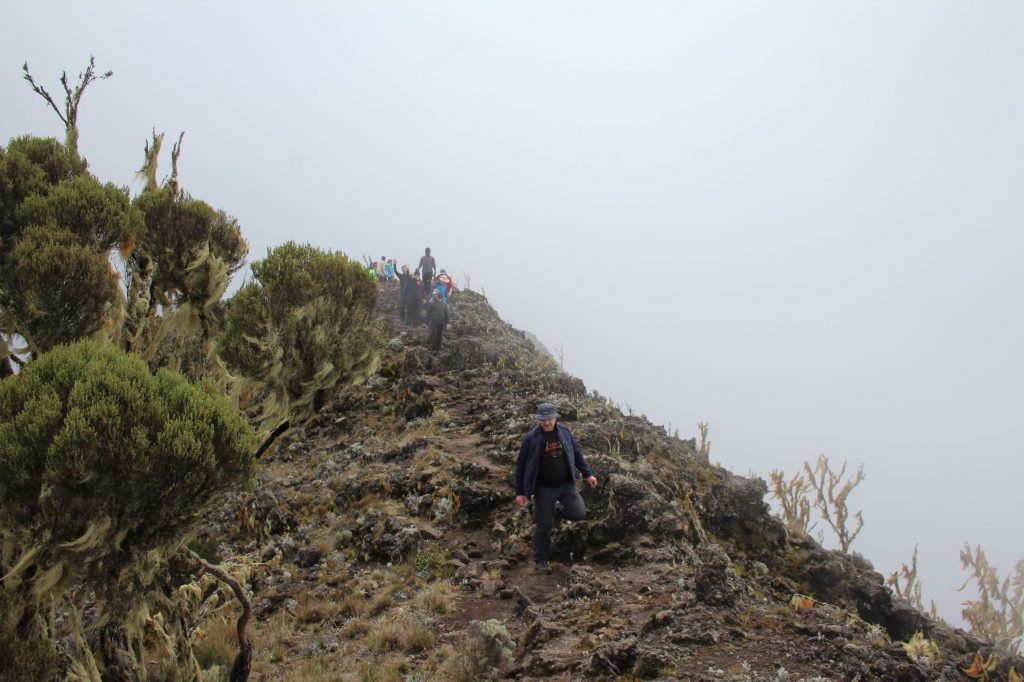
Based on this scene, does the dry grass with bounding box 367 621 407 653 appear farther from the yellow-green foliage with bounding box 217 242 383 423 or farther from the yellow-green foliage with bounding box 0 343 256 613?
the yellow-green foliage with bounding box 217 242 383 423

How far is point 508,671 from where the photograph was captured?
659cm

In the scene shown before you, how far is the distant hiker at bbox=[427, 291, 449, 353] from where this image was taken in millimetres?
20220

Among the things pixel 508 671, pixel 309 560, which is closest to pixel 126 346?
pixel 309 560

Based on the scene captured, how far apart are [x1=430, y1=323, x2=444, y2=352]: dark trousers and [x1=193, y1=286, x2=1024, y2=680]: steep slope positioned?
4097 millimetres

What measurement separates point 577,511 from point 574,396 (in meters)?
8.64

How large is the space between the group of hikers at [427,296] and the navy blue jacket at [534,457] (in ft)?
38.8

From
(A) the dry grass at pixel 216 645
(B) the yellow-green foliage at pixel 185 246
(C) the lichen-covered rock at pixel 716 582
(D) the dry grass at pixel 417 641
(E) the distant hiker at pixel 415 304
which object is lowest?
(A) the dry grass at pixel 216 645

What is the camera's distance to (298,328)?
454 inches

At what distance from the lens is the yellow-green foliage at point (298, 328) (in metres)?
11.1

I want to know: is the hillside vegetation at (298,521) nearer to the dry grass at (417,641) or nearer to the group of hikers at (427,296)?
the dry grass at (417,641)

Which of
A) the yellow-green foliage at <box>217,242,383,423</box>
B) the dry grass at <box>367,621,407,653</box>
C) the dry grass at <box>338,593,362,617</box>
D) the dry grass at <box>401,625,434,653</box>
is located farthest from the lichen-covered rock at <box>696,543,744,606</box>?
the yellow-green foliage at <box>217,242,383,423</box>

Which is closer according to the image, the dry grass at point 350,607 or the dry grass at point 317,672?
the dry grass at point 317,672

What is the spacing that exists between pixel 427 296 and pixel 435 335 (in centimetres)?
493

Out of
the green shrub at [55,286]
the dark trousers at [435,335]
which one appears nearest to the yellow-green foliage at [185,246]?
the green shrub at [55,286]
